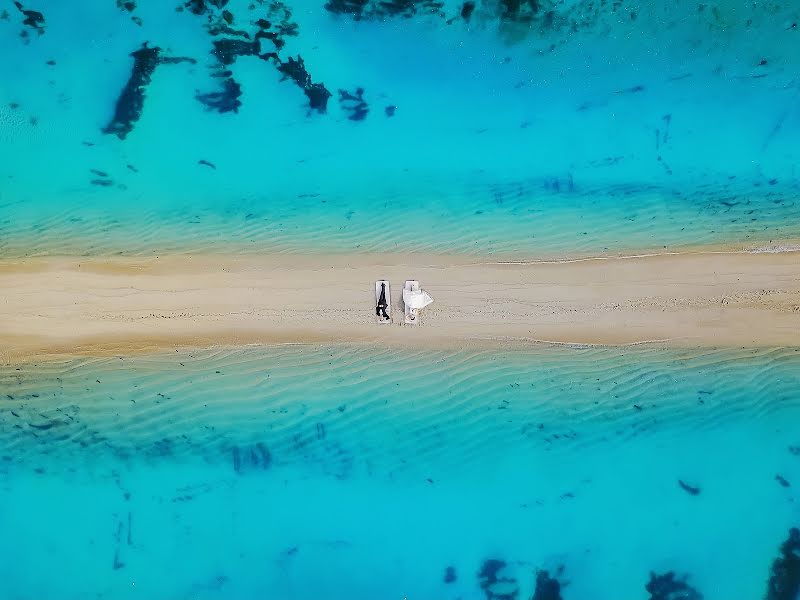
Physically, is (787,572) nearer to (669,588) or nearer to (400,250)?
(669,588)

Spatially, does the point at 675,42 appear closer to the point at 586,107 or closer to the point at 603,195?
the point at 586,107

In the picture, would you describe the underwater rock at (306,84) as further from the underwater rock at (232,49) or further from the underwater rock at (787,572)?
the underwater rock at (787,572)

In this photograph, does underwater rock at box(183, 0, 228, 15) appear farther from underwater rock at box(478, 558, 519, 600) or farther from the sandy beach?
underwater rock at box(478, 558, 519, 600)

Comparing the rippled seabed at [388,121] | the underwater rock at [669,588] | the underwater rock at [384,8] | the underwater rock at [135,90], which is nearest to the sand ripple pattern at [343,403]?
the rippled seabed at [388,121]

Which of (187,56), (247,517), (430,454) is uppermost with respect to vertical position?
(187,56)

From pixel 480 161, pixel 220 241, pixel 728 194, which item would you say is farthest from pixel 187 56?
pixel 728 194

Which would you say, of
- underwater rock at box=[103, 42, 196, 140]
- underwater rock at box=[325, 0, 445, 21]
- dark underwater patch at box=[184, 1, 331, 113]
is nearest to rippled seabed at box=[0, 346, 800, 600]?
underwater rock at box=[103, 42, 196, 140]

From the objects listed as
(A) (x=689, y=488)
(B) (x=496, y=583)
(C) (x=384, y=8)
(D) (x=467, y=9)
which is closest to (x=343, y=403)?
(B) (x=496, y=583)

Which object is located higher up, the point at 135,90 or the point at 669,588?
the point at 135,90
